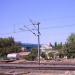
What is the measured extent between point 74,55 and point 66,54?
90.2 inches

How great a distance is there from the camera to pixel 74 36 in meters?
102

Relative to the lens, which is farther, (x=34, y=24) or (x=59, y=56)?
(x=59, y=56)

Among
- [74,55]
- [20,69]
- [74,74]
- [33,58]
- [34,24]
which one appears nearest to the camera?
[74,74]

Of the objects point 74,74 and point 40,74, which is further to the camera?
point 40,74

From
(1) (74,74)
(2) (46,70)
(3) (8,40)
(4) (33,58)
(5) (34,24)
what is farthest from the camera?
(3) (8,40)

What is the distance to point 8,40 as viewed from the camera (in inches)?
4429

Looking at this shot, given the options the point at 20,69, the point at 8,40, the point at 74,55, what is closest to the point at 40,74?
the point at 20,69

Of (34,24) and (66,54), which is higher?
(34,24)

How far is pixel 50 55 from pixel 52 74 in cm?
4626

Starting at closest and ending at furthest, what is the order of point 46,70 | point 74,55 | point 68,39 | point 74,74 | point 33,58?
point 74,74, point 46,70, point 33,58, point 74,55, point 68,39

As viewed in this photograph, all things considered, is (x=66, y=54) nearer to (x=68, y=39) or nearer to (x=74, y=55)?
(x=74, y=55)

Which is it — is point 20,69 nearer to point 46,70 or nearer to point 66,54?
point 46,70

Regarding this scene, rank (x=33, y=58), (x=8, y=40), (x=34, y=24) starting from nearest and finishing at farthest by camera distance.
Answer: (x=34, y=24)
(x=33, y=58)
(x=8, y=40)

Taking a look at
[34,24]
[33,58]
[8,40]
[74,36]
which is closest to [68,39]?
[74,36]
